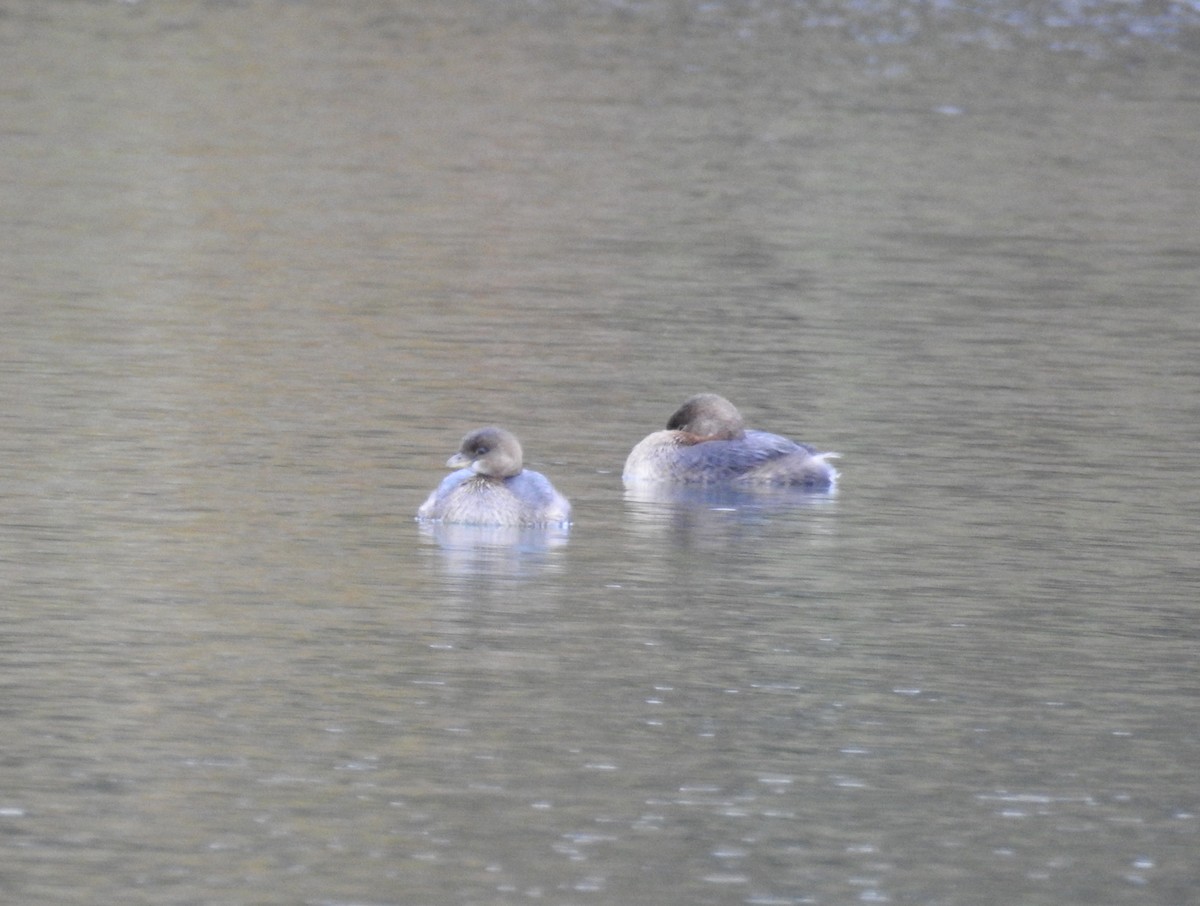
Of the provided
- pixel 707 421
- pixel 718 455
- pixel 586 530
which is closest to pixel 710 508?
pixel 718 455

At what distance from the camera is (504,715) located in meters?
10.8

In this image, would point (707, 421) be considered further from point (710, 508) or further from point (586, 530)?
point (586, 530)

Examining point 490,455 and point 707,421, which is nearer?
point 490,455

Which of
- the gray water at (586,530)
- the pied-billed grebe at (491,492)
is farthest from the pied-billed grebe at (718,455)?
the pied-billed grebe at (491,492)

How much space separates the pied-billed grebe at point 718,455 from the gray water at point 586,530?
1.02 ft

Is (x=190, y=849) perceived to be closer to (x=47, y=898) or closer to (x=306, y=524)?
(x=47, y=898)

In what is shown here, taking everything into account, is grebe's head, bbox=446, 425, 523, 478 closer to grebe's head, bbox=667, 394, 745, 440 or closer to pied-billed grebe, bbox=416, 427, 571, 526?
pied-billed grebe, bbox=416, 427, 571, 526

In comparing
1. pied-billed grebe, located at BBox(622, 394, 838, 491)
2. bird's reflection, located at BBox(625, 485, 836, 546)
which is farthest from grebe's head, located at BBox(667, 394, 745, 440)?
bird's reflection, located at BBox(625, 485, 836, 546)

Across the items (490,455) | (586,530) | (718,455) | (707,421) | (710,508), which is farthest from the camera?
(707,421)

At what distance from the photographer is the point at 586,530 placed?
47.8ft

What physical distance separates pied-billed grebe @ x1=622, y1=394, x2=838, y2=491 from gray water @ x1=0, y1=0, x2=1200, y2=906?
0.31 m

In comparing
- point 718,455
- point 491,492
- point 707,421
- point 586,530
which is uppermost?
point 707,421

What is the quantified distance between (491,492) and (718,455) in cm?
213

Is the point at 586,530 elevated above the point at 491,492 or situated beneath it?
situated beneath
